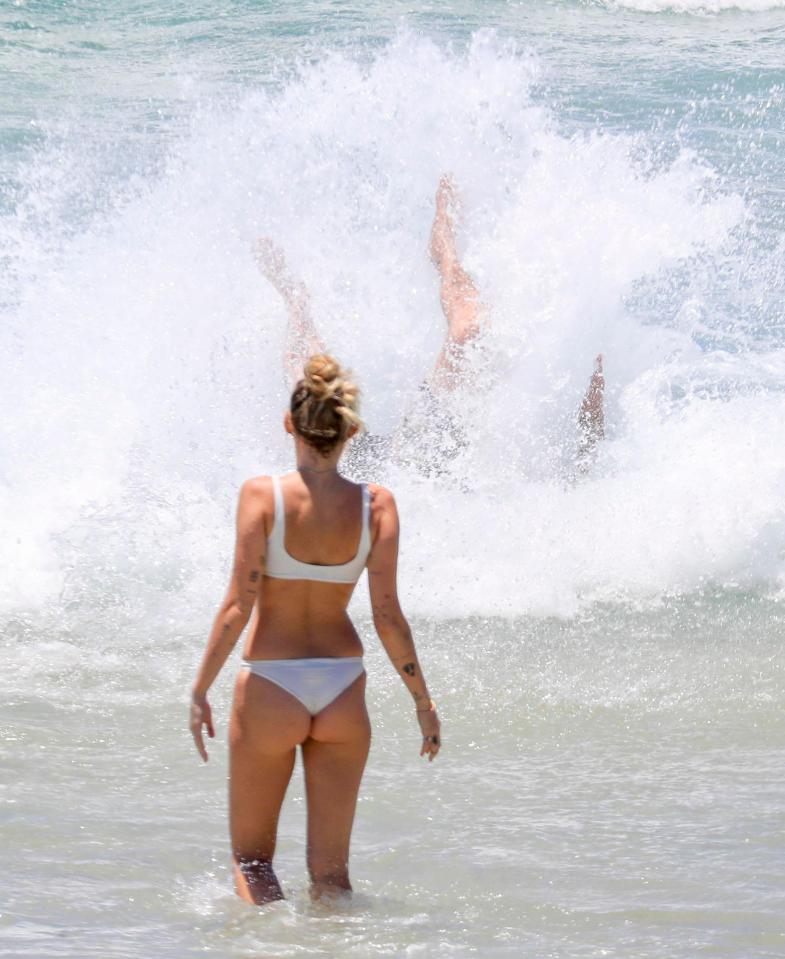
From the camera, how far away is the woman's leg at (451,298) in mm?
9008

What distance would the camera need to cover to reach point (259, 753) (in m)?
3.70

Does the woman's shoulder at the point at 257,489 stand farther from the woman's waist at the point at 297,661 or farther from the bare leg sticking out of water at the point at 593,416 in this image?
the bare leg sticking out of water at the point at 593,416

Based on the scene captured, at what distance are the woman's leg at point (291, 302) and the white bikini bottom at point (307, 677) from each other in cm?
599

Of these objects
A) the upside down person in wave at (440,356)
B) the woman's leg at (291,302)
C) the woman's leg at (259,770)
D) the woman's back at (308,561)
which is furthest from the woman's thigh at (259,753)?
the woman's leg at (291,302)

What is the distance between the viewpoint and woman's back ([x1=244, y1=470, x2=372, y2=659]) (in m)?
3.64

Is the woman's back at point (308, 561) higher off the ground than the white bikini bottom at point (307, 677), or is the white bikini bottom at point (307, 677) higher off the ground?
the woman's back at point (308, 561)

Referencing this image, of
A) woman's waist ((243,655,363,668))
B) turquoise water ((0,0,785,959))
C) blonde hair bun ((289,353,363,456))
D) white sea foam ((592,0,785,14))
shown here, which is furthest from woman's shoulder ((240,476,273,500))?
white sea foam ((592,0,785,14))

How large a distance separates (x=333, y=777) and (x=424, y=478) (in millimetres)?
4326

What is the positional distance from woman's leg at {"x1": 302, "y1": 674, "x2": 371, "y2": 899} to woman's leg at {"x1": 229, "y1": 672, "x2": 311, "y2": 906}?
57 mm

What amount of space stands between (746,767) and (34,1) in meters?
14.6

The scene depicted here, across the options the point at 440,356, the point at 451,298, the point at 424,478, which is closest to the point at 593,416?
the point at 440,356

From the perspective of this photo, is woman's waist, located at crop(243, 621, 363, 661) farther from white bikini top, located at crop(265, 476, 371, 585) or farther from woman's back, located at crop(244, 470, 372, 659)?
white bikini top, located at crop(265, 476, 371, 585)

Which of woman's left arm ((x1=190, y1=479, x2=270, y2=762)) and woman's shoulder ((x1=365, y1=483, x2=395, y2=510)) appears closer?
woman's left arm ((x1=190, y1=479, x2=270, y2=762))

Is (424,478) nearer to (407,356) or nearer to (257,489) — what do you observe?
(407,356)
